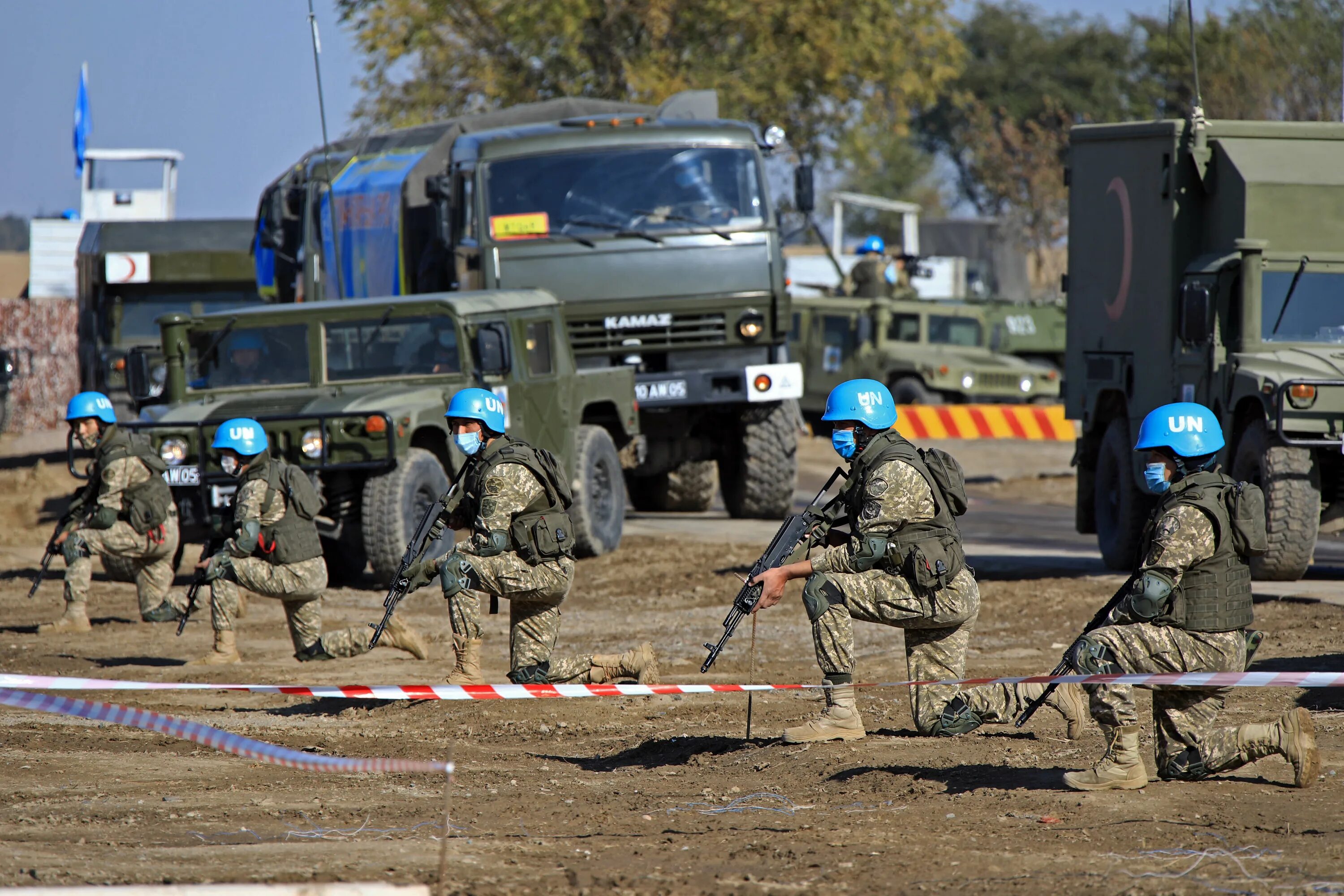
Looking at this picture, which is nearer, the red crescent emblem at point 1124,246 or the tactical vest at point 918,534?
the tactical vest at point 918,534

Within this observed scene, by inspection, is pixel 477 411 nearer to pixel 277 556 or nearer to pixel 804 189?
pixel 277 556

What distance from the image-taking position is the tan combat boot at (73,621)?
10961 millimetres

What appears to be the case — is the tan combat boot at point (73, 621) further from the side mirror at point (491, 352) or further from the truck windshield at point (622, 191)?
the truck windshield at point (622, 191)

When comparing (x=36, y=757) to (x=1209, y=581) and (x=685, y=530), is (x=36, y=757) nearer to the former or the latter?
(x=1209, y=581)

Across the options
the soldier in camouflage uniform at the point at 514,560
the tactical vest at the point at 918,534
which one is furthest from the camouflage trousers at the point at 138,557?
the tactical vest at the point at 918,534

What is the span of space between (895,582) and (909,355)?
17.4m

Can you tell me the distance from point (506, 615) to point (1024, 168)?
122ft

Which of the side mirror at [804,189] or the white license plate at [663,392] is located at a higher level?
the side mirror at [804,189]

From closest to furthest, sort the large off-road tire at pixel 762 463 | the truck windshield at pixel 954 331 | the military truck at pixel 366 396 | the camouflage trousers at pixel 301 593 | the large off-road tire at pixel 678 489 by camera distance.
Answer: the camouflage trousers at pixel 301 593
the military truck at pixel 366 396
the large off-road tire at pixel 762 463
the large off-road tire at pixel 678 489
the truck windshield at pixel 954 331

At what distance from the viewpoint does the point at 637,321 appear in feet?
47.4

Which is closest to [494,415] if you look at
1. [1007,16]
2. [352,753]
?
[352,753]

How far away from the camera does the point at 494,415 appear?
316 inches

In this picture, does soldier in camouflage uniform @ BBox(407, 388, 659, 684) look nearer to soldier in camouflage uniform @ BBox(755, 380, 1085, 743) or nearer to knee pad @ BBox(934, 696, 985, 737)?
soldier in camouflage uniform @ BBox(755, 380, 1085, 743)

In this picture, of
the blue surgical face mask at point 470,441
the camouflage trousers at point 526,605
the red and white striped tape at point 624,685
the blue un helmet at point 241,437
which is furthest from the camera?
the blue un helmet at point 241,437
